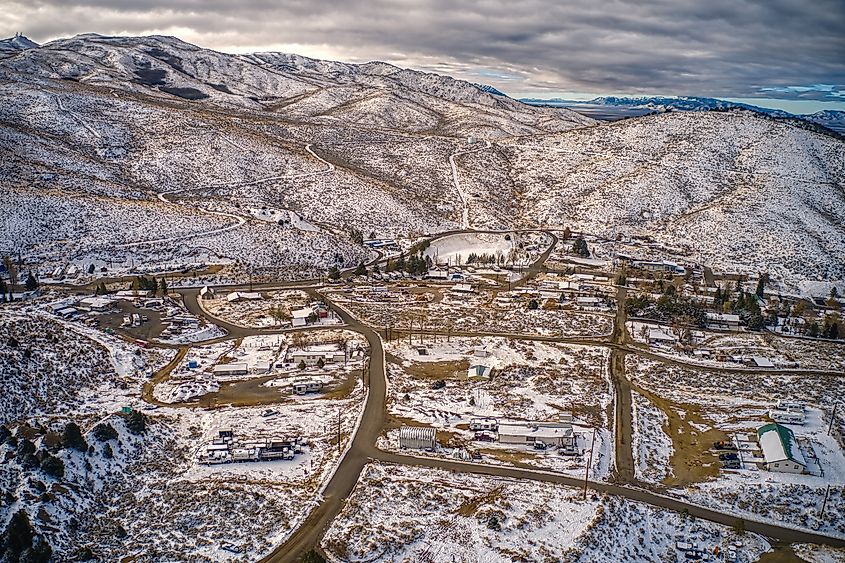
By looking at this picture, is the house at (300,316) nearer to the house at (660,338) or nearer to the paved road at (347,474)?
the paved road at (347,474)

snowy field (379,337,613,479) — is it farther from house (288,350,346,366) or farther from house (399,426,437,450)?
house (288,350,346,366)

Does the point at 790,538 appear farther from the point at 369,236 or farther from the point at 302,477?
the point at 369,236

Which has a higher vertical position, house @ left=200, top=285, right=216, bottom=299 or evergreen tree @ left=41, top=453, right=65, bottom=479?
house @ left=200, top=285, right=216, bottom=299

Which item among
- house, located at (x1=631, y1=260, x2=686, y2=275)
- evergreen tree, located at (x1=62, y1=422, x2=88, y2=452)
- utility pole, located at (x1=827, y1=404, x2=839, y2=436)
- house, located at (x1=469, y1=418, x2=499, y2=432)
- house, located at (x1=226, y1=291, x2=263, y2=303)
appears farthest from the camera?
house, located at (x1=631, y1=260, x2=686, y2=275)

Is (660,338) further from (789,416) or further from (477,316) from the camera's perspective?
(477,316)

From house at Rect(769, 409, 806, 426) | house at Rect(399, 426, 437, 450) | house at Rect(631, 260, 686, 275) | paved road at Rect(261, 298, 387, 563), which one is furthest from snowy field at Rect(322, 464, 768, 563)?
house at Rect(631, 260, 686, 275)

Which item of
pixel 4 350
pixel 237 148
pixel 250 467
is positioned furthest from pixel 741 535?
pixel 237 148
